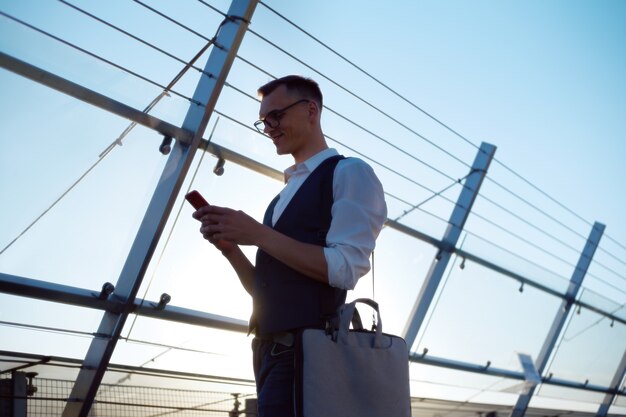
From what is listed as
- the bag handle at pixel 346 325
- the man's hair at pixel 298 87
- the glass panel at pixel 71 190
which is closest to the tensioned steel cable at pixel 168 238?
the glass panel at pixel 71 190

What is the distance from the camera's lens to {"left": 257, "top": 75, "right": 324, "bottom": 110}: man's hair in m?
1.75

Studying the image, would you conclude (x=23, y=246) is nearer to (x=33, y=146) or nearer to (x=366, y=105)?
(x=33, y=146)

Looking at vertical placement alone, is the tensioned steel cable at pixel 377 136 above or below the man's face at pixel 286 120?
above

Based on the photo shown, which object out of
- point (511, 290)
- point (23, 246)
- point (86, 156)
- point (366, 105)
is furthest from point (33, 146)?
point (511, 290)

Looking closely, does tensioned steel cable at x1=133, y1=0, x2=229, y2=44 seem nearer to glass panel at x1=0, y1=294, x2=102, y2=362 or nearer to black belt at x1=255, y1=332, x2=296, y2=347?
glass panel at x1=0, y1=294, x2=102, y2=362

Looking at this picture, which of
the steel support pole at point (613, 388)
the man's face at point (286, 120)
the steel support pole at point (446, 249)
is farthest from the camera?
the steel support pole at point (613, 388)

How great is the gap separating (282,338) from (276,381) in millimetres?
99

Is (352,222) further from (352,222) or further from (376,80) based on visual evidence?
(376,80)

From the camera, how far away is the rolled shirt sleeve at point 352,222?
1.37 meters

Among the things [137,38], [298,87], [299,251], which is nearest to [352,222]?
[299,251]

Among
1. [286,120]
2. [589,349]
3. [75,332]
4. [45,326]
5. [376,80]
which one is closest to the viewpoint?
[286,120]

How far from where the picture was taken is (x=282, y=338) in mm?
1419

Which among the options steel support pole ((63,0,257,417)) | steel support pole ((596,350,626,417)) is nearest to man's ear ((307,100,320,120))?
steel support pole ((63,0,257,417))

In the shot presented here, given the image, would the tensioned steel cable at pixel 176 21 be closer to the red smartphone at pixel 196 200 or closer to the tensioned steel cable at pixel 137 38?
the tensioned steel cable at pixel 137 38
